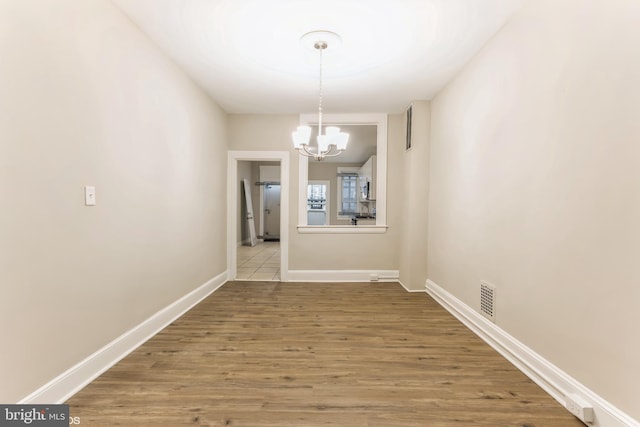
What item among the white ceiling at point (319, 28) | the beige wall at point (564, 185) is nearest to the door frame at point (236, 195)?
the white ceiling at point (319, 28)

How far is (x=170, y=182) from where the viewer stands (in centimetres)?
282

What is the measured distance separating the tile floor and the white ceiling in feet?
9.27

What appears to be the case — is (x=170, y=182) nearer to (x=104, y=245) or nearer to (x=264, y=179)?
(x=104, y=245)

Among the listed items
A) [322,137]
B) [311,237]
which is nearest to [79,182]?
[322,137]

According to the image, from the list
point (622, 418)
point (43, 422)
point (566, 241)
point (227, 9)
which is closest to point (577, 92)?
point (566, 241)

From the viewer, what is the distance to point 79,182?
5.80 ft

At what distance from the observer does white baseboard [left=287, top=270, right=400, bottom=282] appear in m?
4.46

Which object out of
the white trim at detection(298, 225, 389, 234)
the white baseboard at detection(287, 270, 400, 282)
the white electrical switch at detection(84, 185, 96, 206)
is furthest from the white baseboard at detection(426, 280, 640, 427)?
the white electrical switch at detection(84, 185, 96, 206)

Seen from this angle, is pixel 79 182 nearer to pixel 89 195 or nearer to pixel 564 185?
pixel 89 195

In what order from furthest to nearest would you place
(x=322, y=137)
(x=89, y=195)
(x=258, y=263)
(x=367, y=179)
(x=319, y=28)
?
1. (x=367, y=179)
2. (x=258, y=263)
3. (x=322, y=137)
4. (x=319, y=28)
5. (x=89, y=195)

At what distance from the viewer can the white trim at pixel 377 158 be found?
441cm

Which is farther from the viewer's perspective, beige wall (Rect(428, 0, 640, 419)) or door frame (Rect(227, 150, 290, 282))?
door frame (Rect(227, 150, 290, 282))

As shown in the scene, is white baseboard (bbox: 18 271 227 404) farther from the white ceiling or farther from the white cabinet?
the white cabinet

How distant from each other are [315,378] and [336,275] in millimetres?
2589
